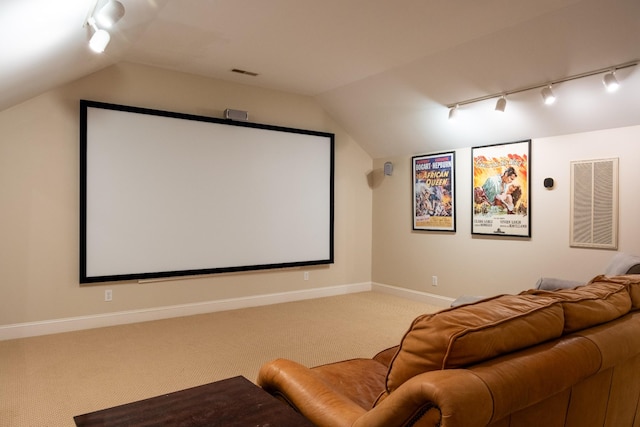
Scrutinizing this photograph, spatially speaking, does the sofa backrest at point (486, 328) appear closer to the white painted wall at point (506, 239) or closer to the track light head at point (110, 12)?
the track light head at point (110, 12)

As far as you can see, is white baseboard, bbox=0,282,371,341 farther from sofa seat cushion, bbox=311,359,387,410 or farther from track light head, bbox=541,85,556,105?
track light head, bbox=541,85,556,105

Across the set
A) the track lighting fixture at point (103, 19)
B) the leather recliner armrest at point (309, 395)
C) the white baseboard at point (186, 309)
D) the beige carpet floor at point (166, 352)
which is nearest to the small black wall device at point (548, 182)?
the white baseboard at point (186, 309)

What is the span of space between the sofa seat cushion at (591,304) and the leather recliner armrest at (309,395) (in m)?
0.74


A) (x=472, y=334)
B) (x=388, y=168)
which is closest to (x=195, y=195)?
(x=388, y=168)

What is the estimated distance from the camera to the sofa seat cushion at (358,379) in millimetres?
1813

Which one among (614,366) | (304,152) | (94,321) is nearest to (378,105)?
(304,152)

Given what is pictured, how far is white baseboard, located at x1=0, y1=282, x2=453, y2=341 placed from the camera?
13.6ft

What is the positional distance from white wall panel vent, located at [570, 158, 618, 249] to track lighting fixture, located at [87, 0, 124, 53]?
14.1 feet

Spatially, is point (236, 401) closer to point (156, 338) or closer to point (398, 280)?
point (156, 338)

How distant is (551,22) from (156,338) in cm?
445

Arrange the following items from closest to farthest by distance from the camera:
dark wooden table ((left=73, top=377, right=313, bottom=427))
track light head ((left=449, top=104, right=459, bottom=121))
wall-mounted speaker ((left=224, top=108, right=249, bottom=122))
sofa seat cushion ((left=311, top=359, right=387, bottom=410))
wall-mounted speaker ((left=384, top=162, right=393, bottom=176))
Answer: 1. dark wooden table ((left=73, top=377, right=313, bottom=427))
2. sofa seat cushion ((left=311, top=359, right=387, bottom=410))
3. track light head ((left=449, top=104, right=459, bottom=121))
4. wall-mounted speaker ((left=224, top=108, right=249, bottom=122))
5. wall-mounted speaker ((left=384, top=162, right=393, bottom=176))

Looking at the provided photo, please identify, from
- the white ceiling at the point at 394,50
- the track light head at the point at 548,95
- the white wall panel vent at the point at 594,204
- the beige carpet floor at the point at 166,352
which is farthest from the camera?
the white wall panel vent at the point at 594,204

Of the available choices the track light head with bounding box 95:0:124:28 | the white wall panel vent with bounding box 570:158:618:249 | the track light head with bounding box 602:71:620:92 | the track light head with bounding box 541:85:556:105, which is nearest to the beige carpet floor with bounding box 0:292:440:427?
the white wall panel vent with bounding box 570:158:618:249

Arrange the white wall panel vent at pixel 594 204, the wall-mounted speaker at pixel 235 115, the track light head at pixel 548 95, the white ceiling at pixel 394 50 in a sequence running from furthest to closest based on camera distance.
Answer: the wall-mounted speaker at pixel 235 115, the white wall panel vent at pixel 594 204, the track light head at pixel 548 95, the white ceiling at pixel 394 50
